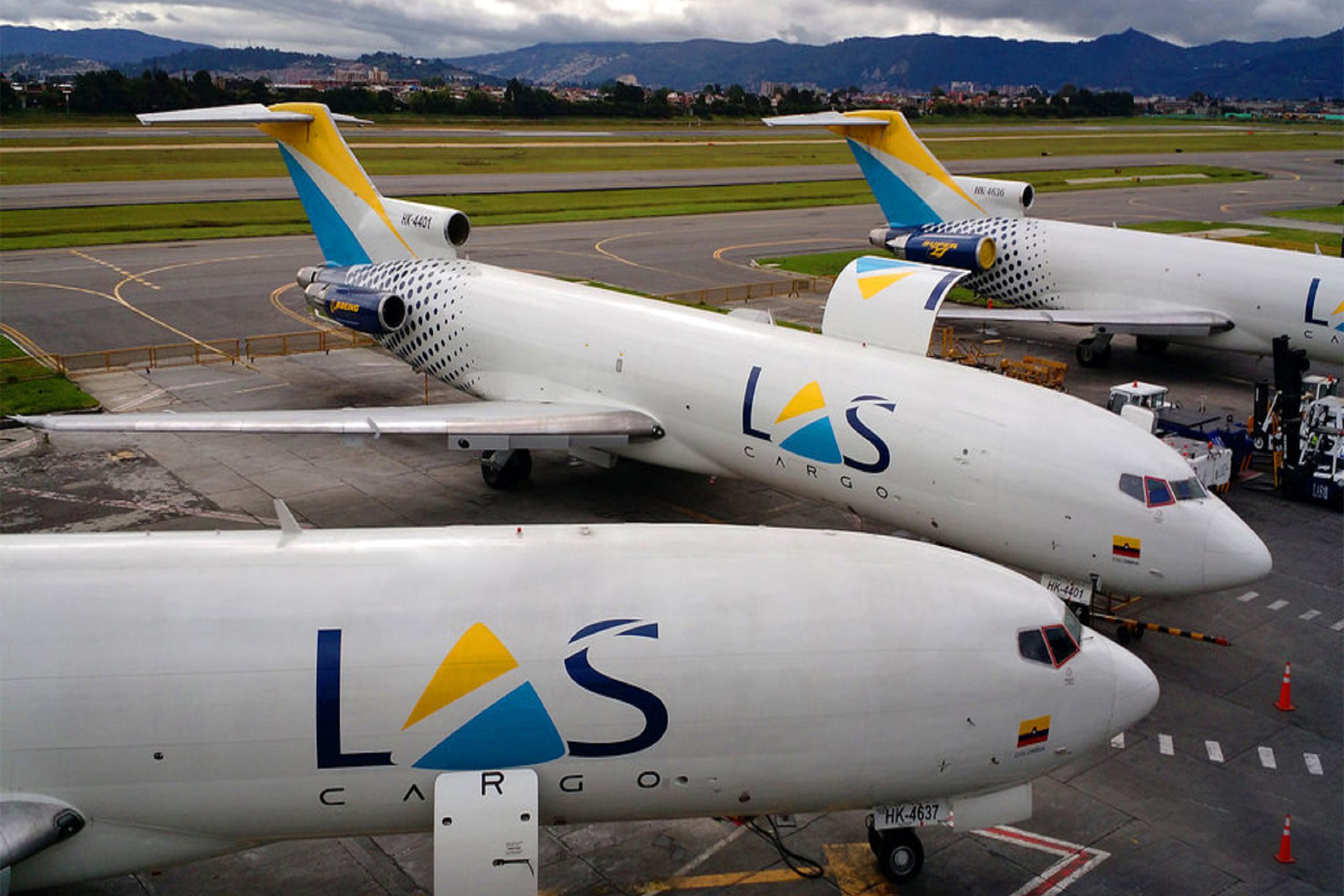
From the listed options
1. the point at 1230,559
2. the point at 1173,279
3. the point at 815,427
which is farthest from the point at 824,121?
the point at 1230,559

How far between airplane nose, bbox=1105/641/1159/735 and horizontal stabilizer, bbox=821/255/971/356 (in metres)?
10.6

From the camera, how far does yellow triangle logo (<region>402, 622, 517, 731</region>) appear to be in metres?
10.2

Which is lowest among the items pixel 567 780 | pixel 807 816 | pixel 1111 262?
pixel 807 816

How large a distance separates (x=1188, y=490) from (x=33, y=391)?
30.4 m

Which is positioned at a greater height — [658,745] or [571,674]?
[571,674]

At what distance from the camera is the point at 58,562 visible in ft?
35.1

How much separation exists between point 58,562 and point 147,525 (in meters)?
12.3

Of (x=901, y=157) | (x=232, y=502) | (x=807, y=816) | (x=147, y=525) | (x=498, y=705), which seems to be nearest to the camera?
(x=498, y=705)

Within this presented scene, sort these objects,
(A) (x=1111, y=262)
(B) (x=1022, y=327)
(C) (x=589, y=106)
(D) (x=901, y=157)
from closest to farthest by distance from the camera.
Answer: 1. (A) (x=1111, y=262)
2. (D) (x=901, y=157)
3. (B) (x=1022, y=327)
4. (C) (x=589, y=106)

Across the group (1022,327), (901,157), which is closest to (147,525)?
(901,157)

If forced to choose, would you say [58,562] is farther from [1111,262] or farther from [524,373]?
Result: [1111,262]

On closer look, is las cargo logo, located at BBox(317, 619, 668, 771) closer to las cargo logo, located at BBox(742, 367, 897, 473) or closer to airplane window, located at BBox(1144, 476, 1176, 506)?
las cargo logo, located at BBox(742, 367, 897, 473)

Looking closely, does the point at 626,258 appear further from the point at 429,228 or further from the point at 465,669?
the point at 465,669

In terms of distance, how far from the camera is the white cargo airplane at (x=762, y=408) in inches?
674
